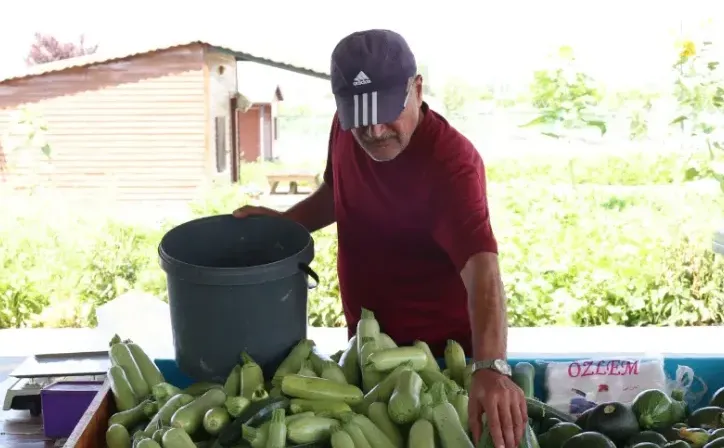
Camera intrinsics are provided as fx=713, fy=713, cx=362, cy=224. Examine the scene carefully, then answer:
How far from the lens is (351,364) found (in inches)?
72.0

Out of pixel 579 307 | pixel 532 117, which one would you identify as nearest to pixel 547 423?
pixel 579 307

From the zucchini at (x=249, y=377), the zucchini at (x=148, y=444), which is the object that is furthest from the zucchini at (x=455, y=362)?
the zucchini at (x=148, y=444)

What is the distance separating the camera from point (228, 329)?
5.70 feet

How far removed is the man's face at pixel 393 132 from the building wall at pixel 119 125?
5379 millimetres

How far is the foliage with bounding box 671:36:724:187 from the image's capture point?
5.14 m

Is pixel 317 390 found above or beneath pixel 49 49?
beneath

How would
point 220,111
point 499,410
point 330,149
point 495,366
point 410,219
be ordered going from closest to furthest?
point 499,410
point 495,366
point 410,219
point 330,149
point 220,111

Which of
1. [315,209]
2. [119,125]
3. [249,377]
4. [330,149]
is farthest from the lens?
[119,125]

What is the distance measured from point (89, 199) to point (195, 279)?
5.51 metres

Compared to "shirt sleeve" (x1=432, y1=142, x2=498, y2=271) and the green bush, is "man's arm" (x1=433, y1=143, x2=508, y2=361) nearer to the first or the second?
"shirt sleeve" (x1=432, y1=142, x2=498, y2=271)

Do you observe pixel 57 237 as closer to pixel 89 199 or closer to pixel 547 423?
pixel 89 199

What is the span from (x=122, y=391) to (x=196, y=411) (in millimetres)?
296

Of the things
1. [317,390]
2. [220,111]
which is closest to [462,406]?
[317,390]

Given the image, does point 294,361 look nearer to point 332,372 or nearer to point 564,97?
point 332,372
